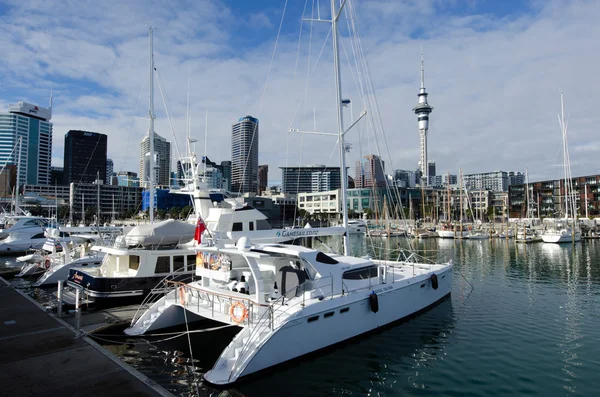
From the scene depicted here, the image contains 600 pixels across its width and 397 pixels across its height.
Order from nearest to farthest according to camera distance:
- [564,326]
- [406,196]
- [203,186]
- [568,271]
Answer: [564,326], [203,186], [568,271], [406,196]

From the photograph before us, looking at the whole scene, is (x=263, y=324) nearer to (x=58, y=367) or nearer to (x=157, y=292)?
(x=58, y=367)

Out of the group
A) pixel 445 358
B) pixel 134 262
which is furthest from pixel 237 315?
pixel 134 262

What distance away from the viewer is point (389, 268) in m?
17.4

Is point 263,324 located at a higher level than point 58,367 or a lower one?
higher

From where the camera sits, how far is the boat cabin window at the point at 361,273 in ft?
42.8

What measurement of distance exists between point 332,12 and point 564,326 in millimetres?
15580

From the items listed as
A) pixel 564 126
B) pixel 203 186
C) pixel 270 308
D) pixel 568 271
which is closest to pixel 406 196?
pixel 564 126

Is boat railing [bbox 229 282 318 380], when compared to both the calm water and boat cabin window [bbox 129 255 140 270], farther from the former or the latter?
boat cabin window [bbox 129 255 140 270]

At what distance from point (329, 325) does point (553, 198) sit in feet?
394

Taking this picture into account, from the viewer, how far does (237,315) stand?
1048 cm

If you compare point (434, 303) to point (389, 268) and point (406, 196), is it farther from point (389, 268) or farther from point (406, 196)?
point (406, 196)

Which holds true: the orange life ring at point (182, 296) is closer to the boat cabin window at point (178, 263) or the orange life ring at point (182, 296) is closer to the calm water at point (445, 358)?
the calm water at point (445, 358)

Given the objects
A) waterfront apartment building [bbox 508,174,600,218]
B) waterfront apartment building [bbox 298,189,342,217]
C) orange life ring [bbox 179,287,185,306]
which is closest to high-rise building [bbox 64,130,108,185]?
waterfront apartment building [bbox 298,189,342,217]

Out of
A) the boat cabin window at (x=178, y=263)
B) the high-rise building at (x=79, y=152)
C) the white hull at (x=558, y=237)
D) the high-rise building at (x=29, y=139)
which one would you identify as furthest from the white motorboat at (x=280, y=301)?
the high-rise building at (x=79, y=152)
